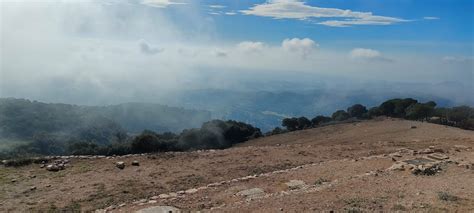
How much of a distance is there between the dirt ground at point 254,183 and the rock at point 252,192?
1.4 inches

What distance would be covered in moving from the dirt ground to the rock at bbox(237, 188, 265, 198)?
3 centimetres

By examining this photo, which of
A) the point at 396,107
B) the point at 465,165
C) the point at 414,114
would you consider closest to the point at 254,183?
the point at 465,165

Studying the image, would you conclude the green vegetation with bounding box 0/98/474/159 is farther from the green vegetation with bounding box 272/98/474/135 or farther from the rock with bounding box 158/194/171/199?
the rock with bounding box 158/194/171/199

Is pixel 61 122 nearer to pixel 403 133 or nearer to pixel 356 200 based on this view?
pixel 403 133

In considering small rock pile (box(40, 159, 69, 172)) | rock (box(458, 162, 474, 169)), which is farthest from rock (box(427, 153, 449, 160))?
small rock pile (box(40, 159, 69, 172))

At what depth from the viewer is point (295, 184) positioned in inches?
572

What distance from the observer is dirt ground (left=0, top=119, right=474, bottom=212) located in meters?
11.6

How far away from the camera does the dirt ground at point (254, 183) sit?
1164 centimetres

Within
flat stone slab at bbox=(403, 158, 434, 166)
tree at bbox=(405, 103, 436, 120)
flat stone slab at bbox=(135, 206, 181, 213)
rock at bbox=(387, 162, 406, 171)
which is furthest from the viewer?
tree at bbox=(405, 103, 436, 120)

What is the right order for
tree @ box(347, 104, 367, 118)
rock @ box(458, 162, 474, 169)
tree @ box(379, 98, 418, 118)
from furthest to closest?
tree @ box(347, 104, 367, 118) < tree @ box(379, 98, 418, 118) < rock @ box(458, 162, 474, 169)

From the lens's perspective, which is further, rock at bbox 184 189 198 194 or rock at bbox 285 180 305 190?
rock at bbox 285 180 305 190

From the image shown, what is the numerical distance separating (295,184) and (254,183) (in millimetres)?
1550

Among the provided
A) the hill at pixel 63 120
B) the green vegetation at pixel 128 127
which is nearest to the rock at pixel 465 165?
the green vegetation at pixel 128 127

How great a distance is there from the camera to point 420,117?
42.9 metres
